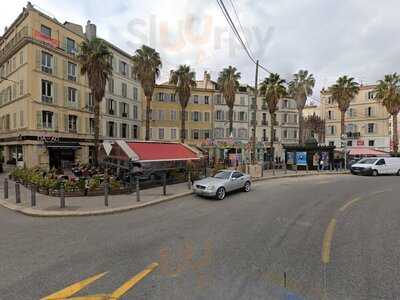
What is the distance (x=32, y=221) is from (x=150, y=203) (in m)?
4.27

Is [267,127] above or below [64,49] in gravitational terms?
below

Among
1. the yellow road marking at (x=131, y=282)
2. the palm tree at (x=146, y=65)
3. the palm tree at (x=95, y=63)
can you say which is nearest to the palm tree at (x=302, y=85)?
the palm tree at (x=146, y=65)

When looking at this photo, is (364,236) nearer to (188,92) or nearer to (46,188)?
(46,188)

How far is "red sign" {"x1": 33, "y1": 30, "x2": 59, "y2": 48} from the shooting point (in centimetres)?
2686

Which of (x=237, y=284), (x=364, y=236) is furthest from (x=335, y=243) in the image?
(x=237, y=284)

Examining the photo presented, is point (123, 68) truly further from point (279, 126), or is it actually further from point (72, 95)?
point (279, 126)

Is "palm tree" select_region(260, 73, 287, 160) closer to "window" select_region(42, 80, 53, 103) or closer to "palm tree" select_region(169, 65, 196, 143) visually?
"palm tree" select_region(169, 65, 196, 143)

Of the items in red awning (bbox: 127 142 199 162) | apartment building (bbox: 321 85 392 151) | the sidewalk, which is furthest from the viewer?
apartment building (bbox: 321 85 392 151)

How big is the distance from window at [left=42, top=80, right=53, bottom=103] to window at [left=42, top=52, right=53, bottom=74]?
125 centimetres

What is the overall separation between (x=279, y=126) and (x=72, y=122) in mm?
36893

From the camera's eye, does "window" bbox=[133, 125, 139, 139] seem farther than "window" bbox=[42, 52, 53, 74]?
Yes

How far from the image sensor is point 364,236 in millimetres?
6559

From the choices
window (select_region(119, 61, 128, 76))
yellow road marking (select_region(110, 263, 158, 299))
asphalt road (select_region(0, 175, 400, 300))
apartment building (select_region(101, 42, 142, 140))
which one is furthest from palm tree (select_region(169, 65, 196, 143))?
yellow road marking (select_region(110, 263, 158, 299))

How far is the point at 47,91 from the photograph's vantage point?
2811 cm
